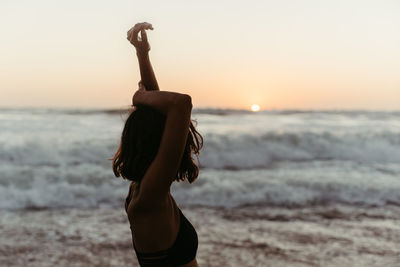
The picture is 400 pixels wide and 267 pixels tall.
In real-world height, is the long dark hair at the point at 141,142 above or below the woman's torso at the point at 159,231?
above

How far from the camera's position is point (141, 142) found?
1.51 meters

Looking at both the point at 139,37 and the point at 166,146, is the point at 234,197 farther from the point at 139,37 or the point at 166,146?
the point at 166,146

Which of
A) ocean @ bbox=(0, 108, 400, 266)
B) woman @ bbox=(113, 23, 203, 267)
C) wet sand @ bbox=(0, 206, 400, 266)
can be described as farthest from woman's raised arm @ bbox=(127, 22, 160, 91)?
wet sand @ bbox=(0, 206, 400, 266)

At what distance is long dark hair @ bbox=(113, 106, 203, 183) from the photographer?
1496 millimetres

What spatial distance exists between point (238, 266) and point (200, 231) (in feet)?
4.43

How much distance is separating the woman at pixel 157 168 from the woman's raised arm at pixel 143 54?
0.61 feet

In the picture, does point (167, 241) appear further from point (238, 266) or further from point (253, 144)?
point (253, 144)

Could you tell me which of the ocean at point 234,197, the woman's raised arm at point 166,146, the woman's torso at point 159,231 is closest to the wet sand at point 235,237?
the ocean at point 234,197

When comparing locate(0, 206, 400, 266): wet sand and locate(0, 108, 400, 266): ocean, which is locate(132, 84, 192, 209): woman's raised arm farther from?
locate(0, 206, 400, 266): wet sand

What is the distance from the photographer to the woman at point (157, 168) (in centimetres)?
143

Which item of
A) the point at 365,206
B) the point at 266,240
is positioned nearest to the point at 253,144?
the point at 365,206

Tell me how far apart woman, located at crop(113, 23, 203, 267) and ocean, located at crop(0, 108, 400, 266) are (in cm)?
52

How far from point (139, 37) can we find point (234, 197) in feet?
23.8

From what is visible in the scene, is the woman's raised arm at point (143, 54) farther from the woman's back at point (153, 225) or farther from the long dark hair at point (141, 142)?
the woman's back at point (153, 225)
